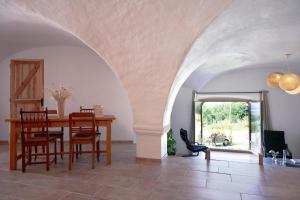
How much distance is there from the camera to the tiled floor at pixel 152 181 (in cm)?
251

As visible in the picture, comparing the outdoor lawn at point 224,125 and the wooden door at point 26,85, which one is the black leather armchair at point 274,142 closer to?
the outdoor lawn at point 224,125

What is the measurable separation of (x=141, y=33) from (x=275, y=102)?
636 centimetres

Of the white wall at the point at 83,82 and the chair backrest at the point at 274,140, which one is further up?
the white wall at the point at 83,82

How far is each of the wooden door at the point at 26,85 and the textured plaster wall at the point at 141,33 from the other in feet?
8.60

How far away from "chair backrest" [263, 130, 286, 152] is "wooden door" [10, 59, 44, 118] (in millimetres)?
6501

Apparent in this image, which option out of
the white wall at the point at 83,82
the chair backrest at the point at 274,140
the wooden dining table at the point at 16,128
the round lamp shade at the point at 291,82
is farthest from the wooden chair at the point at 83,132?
the chair backrest at the point at 274,140

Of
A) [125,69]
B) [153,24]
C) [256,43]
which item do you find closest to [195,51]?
[153,24]

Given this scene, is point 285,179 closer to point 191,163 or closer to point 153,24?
point 191,163

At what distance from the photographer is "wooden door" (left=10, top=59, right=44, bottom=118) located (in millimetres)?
5547

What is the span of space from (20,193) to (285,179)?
3.17 meters

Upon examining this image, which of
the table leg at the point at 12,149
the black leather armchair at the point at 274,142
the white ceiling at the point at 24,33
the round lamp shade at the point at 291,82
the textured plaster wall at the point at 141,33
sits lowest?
the black leather armchair at the point at 274,142

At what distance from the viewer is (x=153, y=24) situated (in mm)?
3016

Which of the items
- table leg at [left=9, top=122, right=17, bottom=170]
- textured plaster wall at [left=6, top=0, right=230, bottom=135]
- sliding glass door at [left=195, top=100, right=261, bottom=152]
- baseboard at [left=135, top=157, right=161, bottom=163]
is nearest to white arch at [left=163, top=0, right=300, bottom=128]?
textured plaster wall at [left=6, top=0, right=230, bottom=135]

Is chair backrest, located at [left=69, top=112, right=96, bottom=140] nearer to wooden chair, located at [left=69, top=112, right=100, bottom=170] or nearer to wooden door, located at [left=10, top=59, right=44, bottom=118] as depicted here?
wooden chair, located at [left=69, top=112, right=100, bottom=170]
